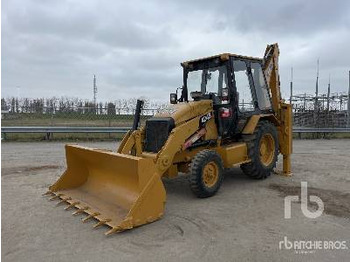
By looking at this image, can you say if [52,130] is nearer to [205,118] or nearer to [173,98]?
[173,98]

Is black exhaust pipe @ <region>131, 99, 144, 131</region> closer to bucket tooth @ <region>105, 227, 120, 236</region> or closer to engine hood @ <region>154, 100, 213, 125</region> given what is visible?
engine hood @ <region>154, 100, 213, 125</region>

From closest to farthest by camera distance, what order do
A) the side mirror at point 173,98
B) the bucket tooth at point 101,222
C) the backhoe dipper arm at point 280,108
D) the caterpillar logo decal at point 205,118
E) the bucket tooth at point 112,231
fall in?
1. the bucket tooth at point 112,231
2. the bucket tooth at point 101,222
3. the caterpillar logo decal at point 205,118
4. the side mirror at point 173,98
5. the backhoe dipper arm at point 280,108

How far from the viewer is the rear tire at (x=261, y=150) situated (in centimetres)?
801

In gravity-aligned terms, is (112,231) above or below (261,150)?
below

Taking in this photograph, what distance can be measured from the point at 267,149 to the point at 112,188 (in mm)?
4009

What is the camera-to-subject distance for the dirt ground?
443cm

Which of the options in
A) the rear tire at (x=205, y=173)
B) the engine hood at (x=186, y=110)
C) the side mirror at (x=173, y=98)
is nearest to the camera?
the rear tire at (x=205, y=173)

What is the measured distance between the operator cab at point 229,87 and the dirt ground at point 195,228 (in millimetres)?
1532

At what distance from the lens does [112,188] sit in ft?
21.3

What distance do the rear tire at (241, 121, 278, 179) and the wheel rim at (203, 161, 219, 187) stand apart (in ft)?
4.45

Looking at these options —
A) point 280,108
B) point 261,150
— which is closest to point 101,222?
point 261,150

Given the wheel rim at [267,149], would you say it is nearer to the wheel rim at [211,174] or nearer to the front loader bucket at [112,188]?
the wheel rim at [211,174]

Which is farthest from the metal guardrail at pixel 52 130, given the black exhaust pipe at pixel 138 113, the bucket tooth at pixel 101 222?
the bucket tooth at pixel 101 222

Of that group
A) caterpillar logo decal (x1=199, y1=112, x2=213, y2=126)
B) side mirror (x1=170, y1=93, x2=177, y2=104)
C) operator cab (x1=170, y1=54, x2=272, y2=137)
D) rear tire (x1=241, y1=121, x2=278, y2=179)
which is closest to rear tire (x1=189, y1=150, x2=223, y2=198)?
caterpillar logo decal (x1=199, y1=112, x2=213, y2=126)
